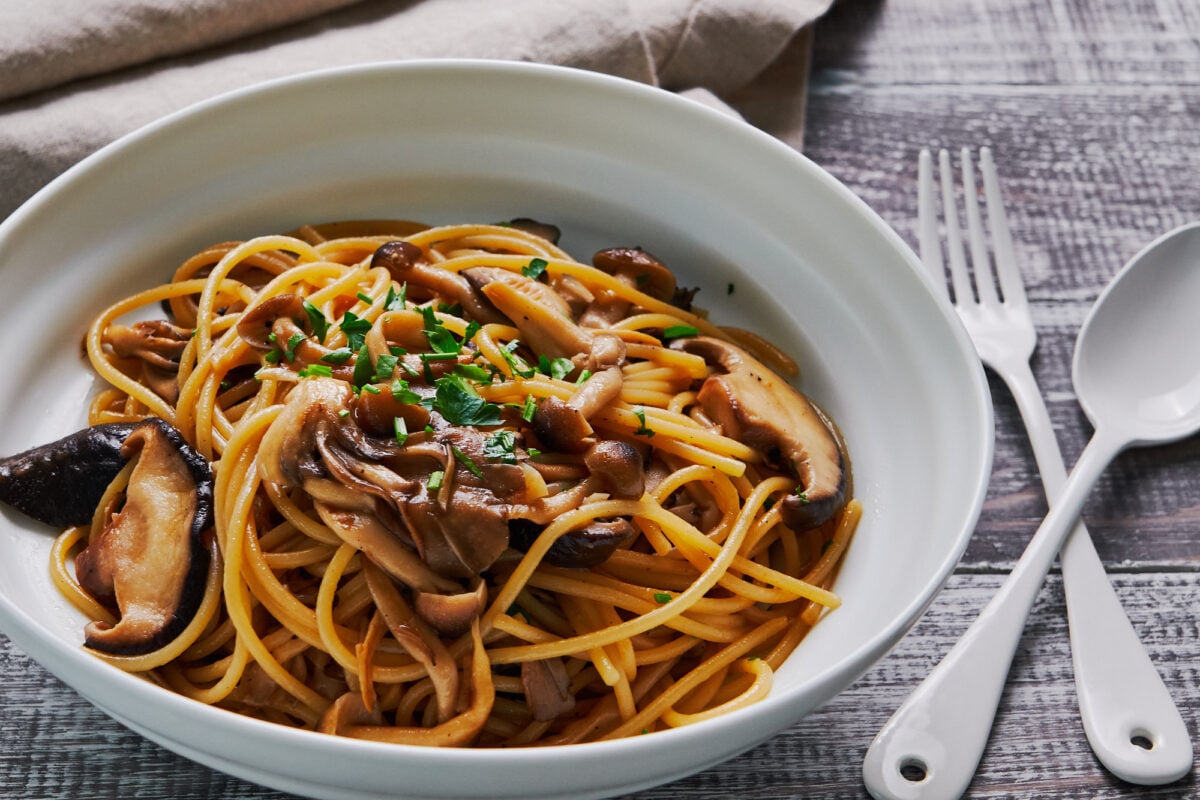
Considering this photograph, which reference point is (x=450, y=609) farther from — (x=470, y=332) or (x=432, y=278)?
(x=432, y=278)

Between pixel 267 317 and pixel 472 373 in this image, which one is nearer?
pixel 472 373

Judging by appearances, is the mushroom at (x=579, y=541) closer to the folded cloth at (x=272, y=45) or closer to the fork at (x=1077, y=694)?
the fork at (x=1077, y=694)

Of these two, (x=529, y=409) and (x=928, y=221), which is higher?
(x=529, y=409)

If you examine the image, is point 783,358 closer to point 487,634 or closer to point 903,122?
point 487,634

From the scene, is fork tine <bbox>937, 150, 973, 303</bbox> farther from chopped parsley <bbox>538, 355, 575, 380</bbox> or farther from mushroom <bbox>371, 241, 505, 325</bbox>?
mushroom <bbox>371, 241, 505, 325</bbox>

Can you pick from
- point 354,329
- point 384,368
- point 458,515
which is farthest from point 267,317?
point 458,515

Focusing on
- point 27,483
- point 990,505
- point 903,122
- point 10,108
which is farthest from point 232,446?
point 903,122
